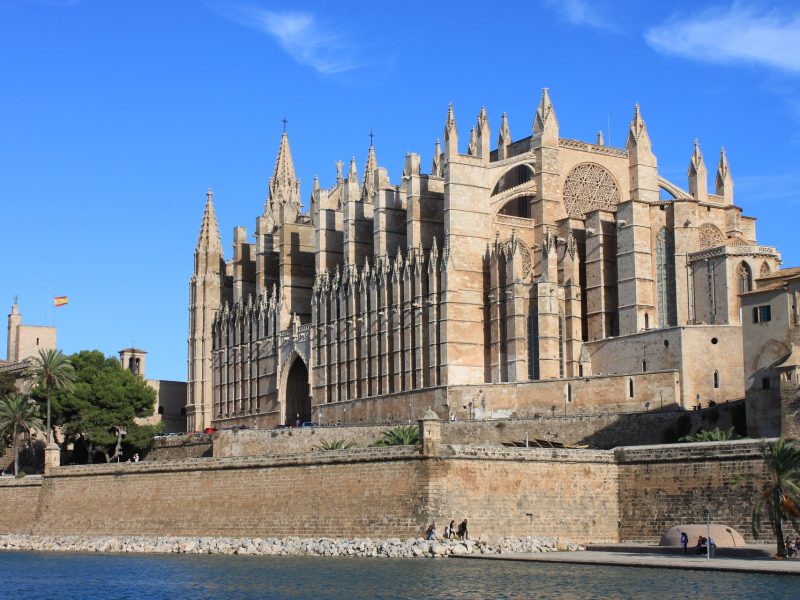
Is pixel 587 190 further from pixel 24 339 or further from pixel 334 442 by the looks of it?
pixel 24 339

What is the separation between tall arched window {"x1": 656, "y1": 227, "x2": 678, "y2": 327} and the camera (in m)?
54.7

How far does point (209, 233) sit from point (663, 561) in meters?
48.9

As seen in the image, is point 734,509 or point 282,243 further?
point 282,243

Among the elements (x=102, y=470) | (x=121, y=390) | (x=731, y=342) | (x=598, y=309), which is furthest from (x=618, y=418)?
(x=121, y=390)

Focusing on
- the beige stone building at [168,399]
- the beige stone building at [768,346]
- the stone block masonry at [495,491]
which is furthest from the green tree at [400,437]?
the beige stone building at [168,399]

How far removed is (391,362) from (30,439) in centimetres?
1786

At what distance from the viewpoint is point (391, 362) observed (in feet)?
201

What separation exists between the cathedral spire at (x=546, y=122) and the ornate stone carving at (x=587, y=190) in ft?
6.08

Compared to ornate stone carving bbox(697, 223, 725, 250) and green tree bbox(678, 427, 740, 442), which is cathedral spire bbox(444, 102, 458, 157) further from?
green tree bbox(678, 427, 740, 442)

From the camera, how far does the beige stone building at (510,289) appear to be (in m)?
52.0

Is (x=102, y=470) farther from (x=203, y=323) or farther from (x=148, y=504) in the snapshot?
(x=203, y=323)

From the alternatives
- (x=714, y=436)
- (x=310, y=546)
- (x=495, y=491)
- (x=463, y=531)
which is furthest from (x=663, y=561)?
(x=310, y=546)

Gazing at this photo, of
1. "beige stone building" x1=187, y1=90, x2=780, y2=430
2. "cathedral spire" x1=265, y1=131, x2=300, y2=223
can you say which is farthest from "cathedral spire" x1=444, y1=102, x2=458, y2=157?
"cathedral spire" x1=265, y1=131, x2=300, y2=223

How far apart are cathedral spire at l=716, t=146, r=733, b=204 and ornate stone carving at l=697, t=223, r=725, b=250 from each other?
364 centimetres
